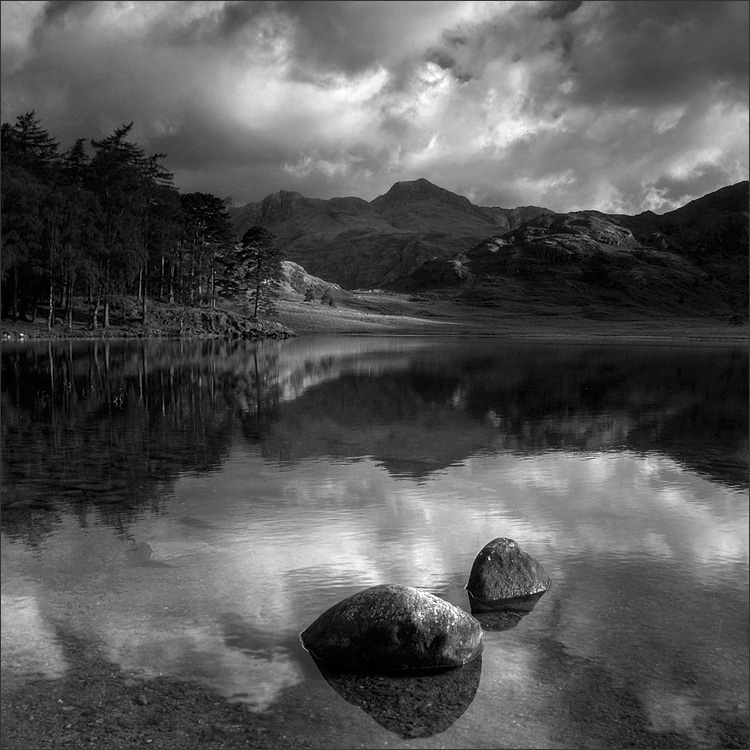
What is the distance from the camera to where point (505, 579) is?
37.7 ft

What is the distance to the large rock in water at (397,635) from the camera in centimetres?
907

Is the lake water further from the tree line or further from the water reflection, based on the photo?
the tree line

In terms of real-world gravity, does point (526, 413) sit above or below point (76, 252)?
below

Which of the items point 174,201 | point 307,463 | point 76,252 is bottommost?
point 307,463

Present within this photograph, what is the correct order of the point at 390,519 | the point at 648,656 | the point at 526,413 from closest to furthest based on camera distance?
the point at 648,656 → the point at 390,519 → the point at 526,413

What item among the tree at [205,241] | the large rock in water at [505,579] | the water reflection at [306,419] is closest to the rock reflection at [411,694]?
the large rock in water at [505,579]

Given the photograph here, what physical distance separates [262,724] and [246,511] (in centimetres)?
837

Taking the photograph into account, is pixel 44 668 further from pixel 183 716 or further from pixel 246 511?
pixel 246 511

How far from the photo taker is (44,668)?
877cm

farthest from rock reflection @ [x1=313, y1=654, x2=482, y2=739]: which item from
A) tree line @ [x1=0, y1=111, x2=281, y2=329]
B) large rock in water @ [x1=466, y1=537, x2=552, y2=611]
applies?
tree line @ [x1=0, y1=111, x2=281, y2=329]

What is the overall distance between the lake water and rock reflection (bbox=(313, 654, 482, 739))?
1.3 inches

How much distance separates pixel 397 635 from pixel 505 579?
9.74 ft

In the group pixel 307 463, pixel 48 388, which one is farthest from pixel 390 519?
pixel 48 388

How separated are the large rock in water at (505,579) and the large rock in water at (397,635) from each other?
1.77 m
